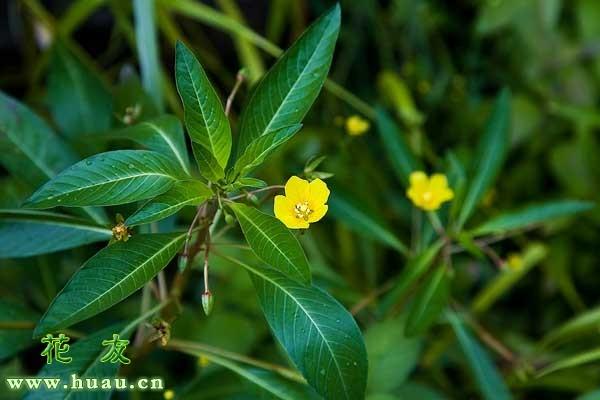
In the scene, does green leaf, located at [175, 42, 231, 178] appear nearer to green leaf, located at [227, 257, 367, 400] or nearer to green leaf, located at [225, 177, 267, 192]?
green leaf, located at [225, 177, 267, 192]

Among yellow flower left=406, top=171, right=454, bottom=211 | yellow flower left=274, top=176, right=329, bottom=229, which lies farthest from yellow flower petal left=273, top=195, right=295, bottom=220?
yellow flower left=406, top=171, right=454, bottom=211

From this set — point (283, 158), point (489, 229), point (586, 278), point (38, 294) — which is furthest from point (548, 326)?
point (38, 294)

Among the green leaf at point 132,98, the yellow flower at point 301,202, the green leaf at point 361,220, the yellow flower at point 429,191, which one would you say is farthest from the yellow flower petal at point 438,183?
the green leaf at point 132,98

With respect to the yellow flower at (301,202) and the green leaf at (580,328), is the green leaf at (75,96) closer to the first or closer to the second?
the yellow flower at (301,202)

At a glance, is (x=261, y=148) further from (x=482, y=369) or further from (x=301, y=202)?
(x=482, y=369)

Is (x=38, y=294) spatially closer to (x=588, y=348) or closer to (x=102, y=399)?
(x=102, y=399)

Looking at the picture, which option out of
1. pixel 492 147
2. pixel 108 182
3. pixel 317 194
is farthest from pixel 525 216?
pixel 108 182
